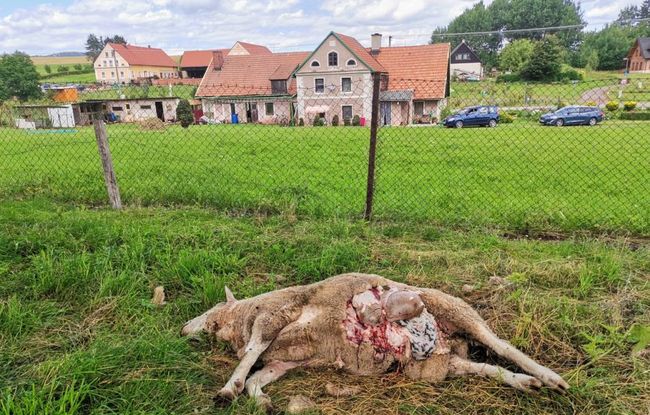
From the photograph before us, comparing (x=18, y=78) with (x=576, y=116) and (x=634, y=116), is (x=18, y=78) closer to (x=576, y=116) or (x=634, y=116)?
(x=576, y=116)

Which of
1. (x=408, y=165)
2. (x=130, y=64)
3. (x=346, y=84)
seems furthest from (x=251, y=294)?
(x=130, y=64)

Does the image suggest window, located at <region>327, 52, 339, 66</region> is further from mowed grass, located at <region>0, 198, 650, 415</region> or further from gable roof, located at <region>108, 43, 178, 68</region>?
gable roof, located at <region>108, 43, 178, 68</region>

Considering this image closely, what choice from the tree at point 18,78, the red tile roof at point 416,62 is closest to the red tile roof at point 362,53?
the red tile roof at point 416,62

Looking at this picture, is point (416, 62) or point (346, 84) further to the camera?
point (416, 62)

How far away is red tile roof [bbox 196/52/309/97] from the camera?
3810cm

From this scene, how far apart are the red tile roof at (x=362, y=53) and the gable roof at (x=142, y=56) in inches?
2171

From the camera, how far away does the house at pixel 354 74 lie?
32.8 meters

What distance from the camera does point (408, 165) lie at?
1166 centimetres

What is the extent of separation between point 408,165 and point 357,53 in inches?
991

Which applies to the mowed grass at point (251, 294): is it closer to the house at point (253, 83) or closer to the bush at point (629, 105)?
the bush at point (629, 105)

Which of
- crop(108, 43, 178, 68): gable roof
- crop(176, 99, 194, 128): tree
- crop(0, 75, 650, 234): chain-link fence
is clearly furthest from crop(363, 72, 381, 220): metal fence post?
crop(108, 43, 178, 68): gable roof

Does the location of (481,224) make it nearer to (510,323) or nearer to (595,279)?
(595,279)

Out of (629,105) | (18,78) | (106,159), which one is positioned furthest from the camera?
(18,78)

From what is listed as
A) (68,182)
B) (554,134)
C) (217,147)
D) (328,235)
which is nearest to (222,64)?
(217,147)
